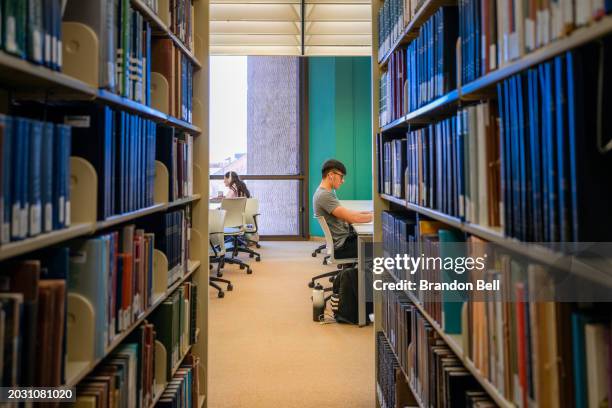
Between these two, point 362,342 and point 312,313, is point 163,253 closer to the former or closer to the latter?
point 362,342

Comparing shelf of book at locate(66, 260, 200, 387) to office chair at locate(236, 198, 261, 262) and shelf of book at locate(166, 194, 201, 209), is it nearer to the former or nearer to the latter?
shelf of book at locate(166, 194, 201, 209)

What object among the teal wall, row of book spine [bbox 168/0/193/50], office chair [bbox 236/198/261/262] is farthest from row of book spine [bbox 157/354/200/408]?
the teal wall

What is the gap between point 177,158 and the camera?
6.19 ft

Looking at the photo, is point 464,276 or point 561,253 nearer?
point 561,253

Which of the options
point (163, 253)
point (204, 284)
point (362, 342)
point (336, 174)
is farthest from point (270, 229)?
point (163, 253)

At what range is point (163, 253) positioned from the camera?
5.60 feet

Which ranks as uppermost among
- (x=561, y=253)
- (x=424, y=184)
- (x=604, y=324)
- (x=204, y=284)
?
(x=424, y=184)

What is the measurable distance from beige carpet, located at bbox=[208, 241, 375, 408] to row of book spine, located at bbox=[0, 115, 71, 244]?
1750mm

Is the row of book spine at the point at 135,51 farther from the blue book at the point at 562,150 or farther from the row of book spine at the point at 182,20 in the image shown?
the blue book at the point at 562,150

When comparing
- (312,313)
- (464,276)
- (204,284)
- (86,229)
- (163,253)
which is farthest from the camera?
(312,313)

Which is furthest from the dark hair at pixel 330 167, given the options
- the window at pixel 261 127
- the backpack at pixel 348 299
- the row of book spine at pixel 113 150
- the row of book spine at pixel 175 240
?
the window at pixel 261 127

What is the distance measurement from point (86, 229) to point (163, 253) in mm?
632

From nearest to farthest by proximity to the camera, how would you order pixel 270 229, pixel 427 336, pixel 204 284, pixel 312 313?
1. pixel 427 336
2. pixel 204 284
3. pixel 312 313
4. pixel 270 229

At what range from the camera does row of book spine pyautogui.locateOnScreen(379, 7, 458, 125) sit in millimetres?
1351
